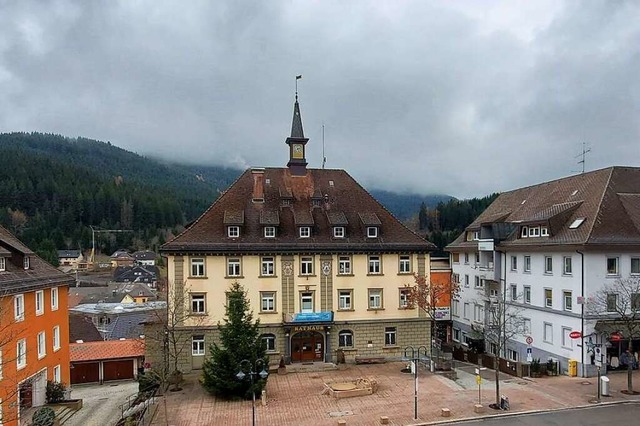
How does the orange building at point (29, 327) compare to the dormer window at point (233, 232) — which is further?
the dormer window at point (233, 232)

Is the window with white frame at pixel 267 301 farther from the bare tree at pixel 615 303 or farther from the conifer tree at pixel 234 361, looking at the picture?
the bare tree at pixel 615 303

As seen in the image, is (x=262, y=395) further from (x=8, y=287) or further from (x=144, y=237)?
(x=144, y=237)

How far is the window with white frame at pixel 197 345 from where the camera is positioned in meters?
36.0

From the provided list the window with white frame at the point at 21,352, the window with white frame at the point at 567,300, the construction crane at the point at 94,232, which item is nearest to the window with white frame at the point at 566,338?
Result: the window with white frame at the point at 567,300

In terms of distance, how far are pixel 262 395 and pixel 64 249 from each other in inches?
6458

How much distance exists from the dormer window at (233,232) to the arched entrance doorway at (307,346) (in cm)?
820

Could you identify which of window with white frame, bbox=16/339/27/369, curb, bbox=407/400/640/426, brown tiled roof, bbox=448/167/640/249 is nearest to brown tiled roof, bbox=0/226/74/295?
window with white frame, bbox=16/339/27/369

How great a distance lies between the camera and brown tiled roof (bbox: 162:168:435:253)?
3691 cm

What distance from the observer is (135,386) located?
3694cm

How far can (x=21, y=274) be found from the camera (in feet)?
91.1

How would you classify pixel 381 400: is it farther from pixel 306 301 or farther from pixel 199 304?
pixel 199 304

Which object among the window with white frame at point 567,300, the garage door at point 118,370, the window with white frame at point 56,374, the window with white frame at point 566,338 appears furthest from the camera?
the garage door at point 118,370

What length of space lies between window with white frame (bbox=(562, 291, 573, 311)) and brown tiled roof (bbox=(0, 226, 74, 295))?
31.5 m

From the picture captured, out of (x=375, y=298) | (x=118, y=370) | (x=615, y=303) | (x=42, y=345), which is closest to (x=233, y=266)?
(x=375, y=298)
